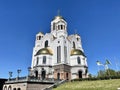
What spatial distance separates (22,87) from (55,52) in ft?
69.0

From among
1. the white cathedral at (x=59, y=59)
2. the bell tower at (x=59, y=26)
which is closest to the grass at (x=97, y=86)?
the white cathedral at (x=59, y=59)

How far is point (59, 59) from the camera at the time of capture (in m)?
58.1

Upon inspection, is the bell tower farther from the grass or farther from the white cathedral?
the grass

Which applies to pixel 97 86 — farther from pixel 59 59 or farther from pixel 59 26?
pixel 59 26

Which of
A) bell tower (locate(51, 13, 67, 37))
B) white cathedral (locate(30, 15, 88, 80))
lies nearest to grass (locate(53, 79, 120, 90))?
white cathedral (locate(30, 15, 88, 80))

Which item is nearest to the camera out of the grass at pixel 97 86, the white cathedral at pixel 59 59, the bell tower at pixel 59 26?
the grass at pixel 97 86

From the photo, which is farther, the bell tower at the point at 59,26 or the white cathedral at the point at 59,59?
the bell tower at the point at 59,26

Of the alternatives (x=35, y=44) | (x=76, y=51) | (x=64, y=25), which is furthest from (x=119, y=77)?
(x=35, y=44)

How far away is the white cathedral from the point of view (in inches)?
2224

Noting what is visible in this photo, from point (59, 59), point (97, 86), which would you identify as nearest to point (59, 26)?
point (59, 59)

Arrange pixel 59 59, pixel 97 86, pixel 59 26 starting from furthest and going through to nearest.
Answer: pixel 59 26, pixel 59 59, pixel 97 86

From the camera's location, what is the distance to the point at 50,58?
193 feet

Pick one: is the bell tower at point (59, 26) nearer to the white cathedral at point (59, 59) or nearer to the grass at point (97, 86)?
the white cathedral at point (59, 59)

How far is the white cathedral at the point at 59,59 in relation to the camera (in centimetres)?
5650
